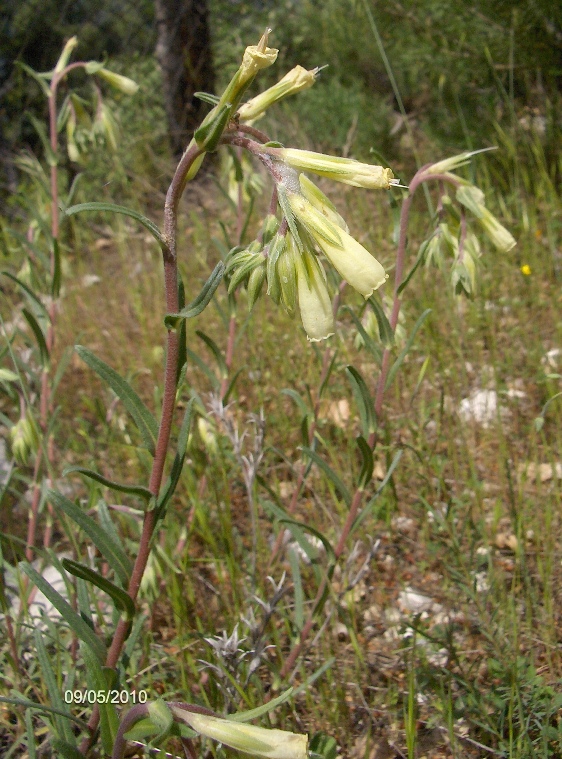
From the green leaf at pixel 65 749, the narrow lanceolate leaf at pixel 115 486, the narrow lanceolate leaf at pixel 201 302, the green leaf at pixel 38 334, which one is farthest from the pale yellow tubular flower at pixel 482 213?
the green leaf at pixel 65 749

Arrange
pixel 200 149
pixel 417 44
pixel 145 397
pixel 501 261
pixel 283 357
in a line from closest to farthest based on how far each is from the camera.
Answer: pixel 200 149 → pixel 283 357 → pixel 145 397 → pixel 501 261 → pixel 417 44

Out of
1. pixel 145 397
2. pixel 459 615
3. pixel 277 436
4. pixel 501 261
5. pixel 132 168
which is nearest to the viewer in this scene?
pixel 459 615

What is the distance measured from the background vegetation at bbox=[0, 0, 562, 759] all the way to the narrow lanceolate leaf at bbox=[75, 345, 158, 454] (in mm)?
445

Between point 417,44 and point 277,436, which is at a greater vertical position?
point 417,44

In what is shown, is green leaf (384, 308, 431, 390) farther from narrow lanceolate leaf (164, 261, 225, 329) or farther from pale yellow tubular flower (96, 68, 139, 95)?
Answer: pale yellow tubular flower (96, 68, 139, 95)

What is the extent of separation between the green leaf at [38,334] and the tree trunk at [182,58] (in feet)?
13.5

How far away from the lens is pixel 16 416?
3119mm

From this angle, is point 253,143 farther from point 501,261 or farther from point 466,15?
point 466,15

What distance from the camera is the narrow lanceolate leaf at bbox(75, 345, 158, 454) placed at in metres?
1.16

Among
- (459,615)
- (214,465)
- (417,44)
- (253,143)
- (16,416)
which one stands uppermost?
(253,143)

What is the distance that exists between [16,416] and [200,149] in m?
2.44

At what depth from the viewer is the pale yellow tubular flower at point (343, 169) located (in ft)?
3.18

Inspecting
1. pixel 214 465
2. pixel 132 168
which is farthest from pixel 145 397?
pixel 132 168

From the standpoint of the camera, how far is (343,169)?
0.98 metres
